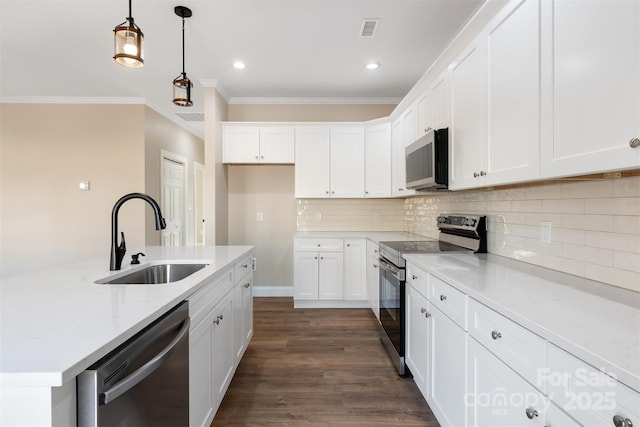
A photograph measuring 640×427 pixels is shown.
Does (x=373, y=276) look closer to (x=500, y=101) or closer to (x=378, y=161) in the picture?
(x=378, y=161)

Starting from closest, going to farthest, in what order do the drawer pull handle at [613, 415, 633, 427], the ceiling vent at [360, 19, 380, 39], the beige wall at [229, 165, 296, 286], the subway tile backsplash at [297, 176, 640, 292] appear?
1. the drawer pull handle at [613, 415, 633, 427]
2. the subway tile backsplash at [297, 176, 640, 292]
3. the ceiling vent at [360, 19, 380, 39]
4. the beige wall at [229, 165, 296, 286]

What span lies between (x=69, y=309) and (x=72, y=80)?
12.6 ft

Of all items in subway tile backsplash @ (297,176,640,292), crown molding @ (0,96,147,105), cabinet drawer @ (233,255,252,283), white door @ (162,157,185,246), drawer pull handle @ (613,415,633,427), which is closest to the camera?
drawer pull handle @ (613,415,633,427)

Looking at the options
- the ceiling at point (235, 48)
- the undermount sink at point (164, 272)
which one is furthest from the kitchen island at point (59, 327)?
the ceiling at point (235, 48)

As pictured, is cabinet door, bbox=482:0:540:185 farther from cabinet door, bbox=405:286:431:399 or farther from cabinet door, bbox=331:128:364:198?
cabinet door, bbox=331:128:364:198

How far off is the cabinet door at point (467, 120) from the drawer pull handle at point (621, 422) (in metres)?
1.31

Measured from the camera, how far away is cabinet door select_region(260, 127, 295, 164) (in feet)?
12.9

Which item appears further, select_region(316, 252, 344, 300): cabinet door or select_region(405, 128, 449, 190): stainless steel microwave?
select_region(316, 252, 344, 300): cabinet door

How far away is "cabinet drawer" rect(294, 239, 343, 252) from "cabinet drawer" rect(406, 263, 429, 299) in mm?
1656

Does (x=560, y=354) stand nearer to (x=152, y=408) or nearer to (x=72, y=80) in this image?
(x=152, y=408)

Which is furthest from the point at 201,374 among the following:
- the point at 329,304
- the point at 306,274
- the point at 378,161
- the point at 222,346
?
the point at 378,161

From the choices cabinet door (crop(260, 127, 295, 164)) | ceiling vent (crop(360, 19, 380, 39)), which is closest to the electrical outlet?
ceiling vent (crop(360, 19, 380, 39))

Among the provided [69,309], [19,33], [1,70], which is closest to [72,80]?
[1,70]

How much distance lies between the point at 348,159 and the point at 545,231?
2561mm
